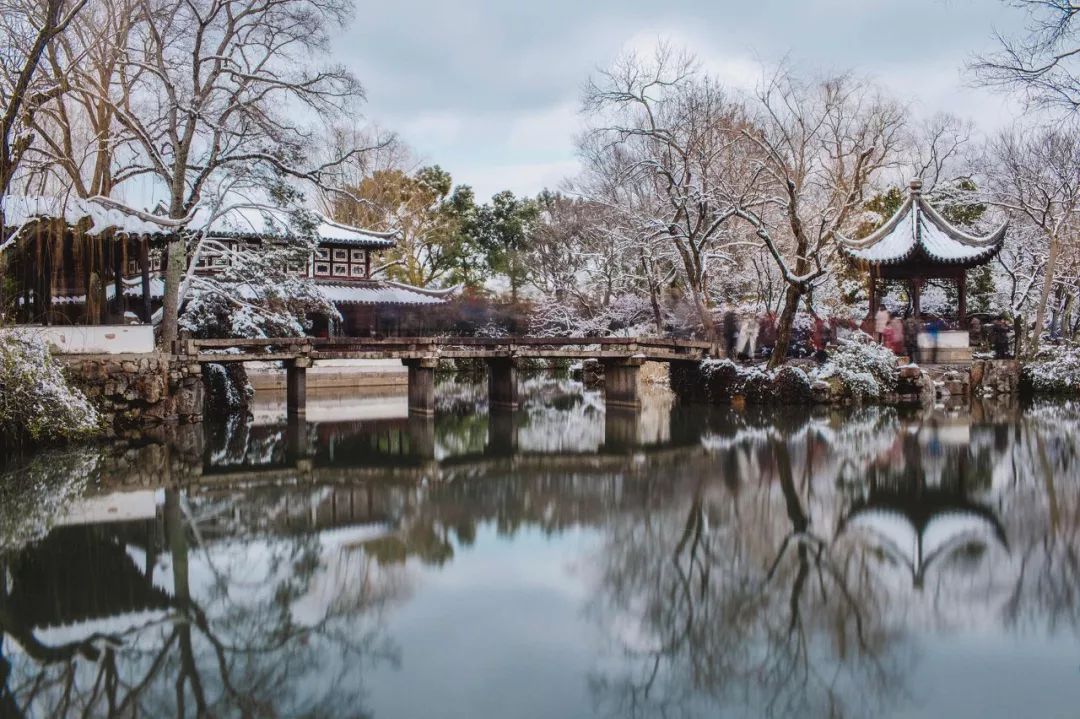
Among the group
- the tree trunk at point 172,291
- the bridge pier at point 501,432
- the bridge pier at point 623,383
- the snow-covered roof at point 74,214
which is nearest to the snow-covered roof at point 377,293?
the bridge pier at point 501,432

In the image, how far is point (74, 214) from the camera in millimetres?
16094

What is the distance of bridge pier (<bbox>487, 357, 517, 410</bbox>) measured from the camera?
23562 mm

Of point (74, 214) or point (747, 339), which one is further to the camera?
point (747, 339)

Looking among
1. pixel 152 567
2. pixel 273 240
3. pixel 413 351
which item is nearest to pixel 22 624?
pixel 152 567

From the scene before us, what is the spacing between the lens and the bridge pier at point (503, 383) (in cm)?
2356

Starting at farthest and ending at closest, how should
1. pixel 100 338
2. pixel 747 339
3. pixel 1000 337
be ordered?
pixel 1000 337
pixel 747 339
pixel 100 338

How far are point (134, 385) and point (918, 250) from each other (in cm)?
1876

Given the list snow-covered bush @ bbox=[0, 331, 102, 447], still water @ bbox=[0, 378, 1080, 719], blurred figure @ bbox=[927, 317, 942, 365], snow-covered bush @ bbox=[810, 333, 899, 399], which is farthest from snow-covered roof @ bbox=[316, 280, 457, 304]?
still water @ bbox=[0, 378, 1080, 719]

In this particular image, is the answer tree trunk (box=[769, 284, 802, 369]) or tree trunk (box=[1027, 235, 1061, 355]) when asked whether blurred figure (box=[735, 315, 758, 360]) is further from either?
tree trunk (box=[1027, 235, 1061, 355])

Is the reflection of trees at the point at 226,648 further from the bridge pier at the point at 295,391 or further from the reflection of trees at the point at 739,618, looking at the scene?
the bridge pier at the point at 295,391

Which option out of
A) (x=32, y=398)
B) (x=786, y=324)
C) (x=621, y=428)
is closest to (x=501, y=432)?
(x=621, y=428)

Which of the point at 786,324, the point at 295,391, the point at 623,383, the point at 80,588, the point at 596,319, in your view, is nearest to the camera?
the point at 80,588

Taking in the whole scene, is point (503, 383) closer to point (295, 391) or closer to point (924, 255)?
point (295, 391)

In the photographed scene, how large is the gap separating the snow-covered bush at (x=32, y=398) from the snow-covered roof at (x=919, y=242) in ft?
60.2
